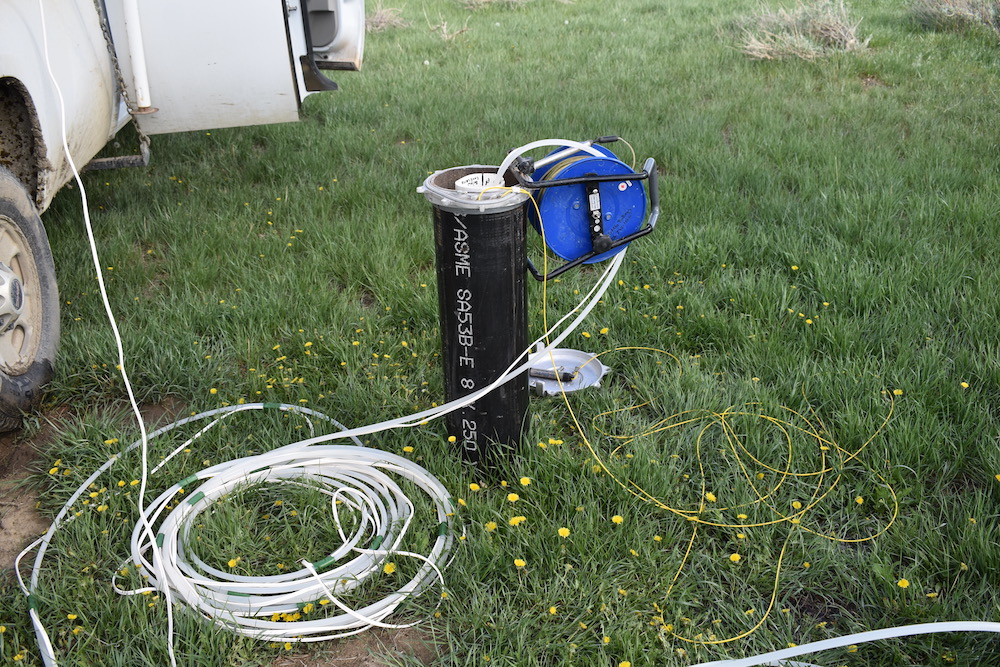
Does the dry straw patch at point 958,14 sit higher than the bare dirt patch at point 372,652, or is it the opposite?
the dry straw patch at point 958,14

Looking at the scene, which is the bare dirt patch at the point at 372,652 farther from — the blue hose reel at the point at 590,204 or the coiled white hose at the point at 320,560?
the blue hose reel at the point at 590,204

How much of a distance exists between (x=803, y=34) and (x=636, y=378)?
6577mm

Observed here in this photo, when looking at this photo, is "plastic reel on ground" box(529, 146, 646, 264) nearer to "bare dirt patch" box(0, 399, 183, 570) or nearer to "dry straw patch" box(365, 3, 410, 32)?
"bare dirt patch" box(0, 399, 183, 570)

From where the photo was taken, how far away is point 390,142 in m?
5.81

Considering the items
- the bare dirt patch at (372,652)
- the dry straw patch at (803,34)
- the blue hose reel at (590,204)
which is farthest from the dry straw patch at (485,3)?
the bare dirt patch at (372,652)

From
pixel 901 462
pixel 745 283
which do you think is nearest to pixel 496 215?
pixel 901 462

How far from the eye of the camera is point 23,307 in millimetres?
2787

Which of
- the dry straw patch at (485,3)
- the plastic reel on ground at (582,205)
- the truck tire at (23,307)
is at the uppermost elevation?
the dry straw patch at (485,3)

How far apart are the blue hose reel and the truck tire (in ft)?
5.82

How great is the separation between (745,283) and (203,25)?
8.92 feet

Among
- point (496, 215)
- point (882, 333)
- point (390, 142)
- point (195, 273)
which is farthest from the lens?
point (390, 142)

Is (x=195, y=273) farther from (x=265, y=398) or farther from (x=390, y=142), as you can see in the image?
(x=390, y=142)

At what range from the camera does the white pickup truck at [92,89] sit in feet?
9.04

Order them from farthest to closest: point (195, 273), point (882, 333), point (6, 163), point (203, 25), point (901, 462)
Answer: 1. point (195, 273)
2. point (203, 25)
3. point (882, 333)
4. point (6, 163)
5. point (901, 462)
